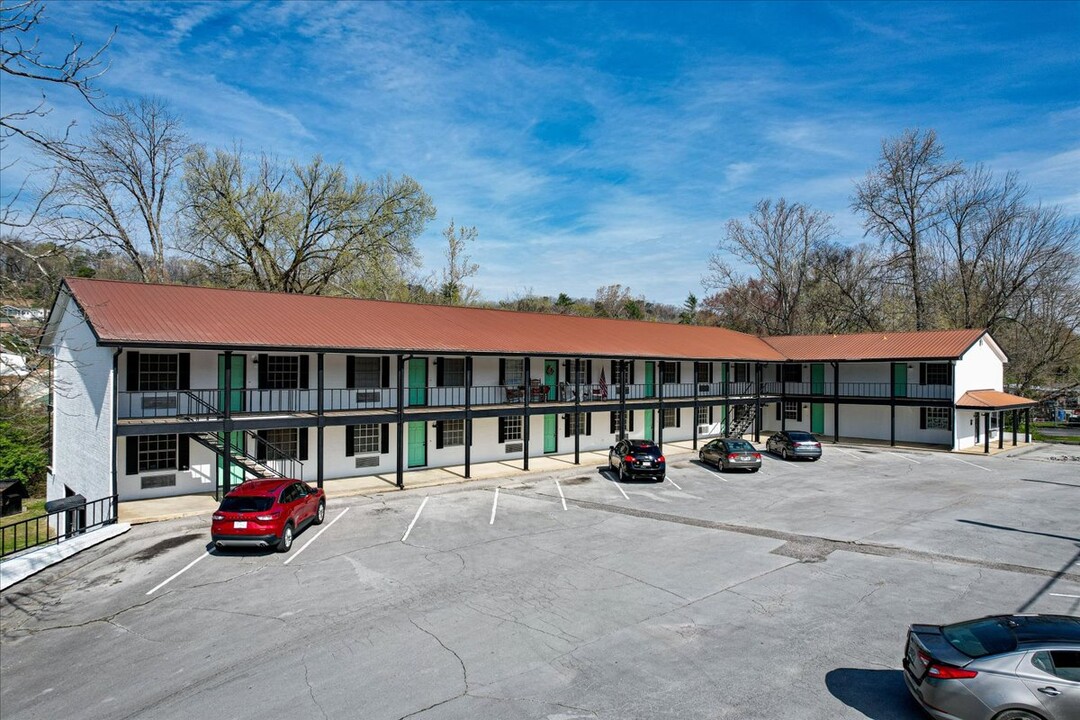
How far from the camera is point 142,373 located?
19016mm

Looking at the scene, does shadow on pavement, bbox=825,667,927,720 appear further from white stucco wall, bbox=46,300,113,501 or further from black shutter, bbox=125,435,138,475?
black shutter, bbox=125,435,138,475

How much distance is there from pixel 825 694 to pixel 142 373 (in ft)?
65.6

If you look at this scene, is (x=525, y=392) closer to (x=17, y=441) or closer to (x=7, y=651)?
(x=7, y=651)

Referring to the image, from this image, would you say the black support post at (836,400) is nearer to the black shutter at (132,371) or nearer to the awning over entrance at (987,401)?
the awning over entrance at (987,401)

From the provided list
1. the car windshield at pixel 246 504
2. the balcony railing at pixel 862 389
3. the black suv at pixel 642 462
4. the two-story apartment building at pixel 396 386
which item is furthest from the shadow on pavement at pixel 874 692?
the balcony railing at pixel 862 389

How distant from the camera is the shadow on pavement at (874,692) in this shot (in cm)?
739

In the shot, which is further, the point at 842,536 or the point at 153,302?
Answer: the point at 153,302

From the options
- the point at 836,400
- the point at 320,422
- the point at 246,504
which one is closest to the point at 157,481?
the point at 320,422

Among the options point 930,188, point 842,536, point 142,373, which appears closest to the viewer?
point 842,536

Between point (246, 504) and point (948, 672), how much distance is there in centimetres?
1341

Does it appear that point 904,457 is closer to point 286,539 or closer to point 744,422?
point 744,422

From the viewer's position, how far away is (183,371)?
64.4 ft

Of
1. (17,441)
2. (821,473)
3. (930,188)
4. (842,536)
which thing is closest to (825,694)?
(842,536)

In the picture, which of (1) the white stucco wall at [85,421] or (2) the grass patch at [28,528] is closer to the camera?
(1) the white stucco wall at [85,421]
